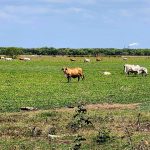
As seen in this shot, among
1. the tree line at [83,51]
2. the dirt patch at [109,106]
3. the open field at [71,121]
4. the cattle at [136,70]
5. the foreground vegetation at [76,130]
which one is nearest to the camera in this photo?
the foreground vegetation at [76,130]

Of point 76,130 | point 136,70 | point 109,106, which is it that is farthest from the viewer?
point 136,70

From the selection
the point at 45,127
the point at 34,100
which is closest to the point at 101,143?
the point at 45,127

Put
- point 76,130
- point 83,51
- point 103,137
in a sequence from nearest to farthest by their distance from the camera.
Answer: point 103,137 < point 76,130 < point 83,51

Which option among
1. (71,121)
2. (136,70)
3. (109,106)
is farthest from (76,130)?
(136,70)

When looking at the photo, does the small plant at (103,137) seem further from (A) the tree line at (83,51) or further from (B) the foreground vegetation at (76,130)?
(A) the tree line at (83,51)

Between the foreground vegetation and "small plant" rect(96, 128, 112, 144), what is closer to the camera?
the foreground vegetation

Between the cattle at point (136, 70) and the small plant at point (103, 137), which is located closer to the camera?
the small plant at point (103, 137)

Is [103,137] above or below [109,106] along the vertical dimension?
above

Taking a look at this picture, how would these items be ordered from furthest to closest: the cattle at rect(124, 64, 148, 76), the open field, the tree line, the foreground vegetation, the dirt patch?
1. the tree line
2. the cattle at rect(124, 64, 148, 76)
3. the dirt patch
4. the open field
5. the foreground vegetation

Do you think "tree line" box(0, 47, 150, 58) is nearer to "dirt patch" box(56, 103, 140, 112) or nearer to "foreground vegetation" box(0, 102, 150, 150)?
"dirt patch" box(56, 103, 140, 112)

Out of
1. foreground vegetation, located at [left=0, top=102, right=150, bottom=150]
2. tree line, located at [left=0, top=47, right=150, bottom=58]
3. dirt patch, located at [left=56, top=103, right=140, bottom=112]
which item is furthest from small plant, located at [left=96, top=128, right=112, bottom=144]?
tree line, located at [left=0, top=47, right=150, bottom=58]

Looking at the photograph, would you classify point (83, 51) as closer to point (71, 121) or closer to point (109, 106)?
point (109, 106)

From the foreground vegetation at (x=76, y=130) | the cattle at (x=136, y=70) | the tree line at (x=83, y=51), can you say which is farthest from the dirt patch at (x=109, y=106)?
the tree line at (x=83, y=51)

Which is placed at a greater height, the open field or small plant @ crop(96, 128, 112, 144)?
small plant @ crop(96, 128, 112, 144)
